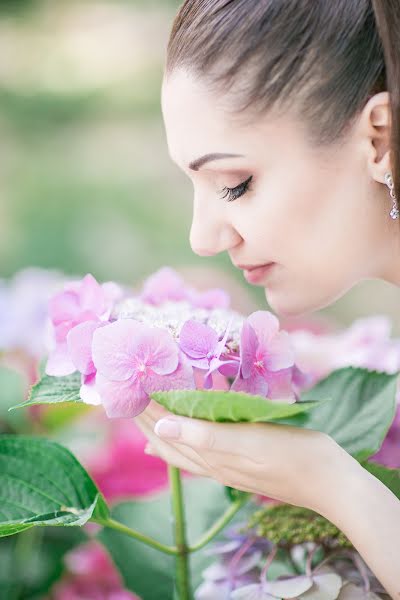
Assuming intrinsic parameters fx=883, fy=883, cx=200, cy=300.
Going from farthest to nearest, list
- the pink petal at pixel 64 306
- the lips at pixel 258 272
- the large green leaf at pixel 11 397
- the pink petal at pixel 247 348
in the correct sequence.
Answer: the large green leaf at pixel 11 397 → the lips at pixel 258 272 → the pink petal at pixel 64 306 → the pink petal at pixel 247 348

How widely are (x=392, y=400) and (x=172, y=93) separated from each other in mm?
437

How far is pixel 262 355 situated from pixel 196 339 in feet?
0.28

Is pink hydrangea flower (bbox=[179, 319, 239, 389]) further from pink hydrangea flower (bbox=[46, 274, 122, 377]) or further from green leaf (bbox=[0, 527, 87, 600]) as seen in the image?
green leaf (bbox=[0, 527, 87, 600])

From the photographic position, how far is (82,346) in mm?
884

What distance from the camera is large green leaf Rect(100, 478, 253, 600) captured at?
105 centimetres

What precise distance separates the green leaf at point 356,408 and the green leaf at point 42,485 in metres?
0.27

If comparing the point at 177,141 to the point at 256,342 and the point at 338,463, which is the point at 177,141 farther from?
the point at 338,463

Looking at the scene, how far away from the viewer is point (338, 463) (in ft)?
2.88

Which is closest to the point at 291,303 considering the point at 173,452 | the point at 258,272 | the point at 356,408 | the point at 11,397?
the point at 258,272

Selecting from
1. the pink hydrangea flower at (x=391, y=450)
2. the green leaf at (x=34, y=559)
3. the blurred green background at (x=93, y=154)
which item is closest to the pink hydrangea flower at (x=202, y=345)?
the pink hydrangea flower at (x=391, y=450)

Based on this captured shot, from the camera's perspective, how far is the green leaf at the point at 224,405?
785mm

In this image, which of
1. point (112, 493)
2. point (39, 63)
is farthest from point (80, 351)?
point (39, 63)

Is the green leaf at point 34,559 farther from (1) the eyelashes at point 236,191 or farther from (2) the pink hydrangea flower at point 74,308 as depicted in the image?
(1) the eyelashes at point 236,191

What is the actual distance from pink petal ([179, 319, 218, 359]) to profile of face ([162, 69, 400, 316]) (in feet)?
0.68
